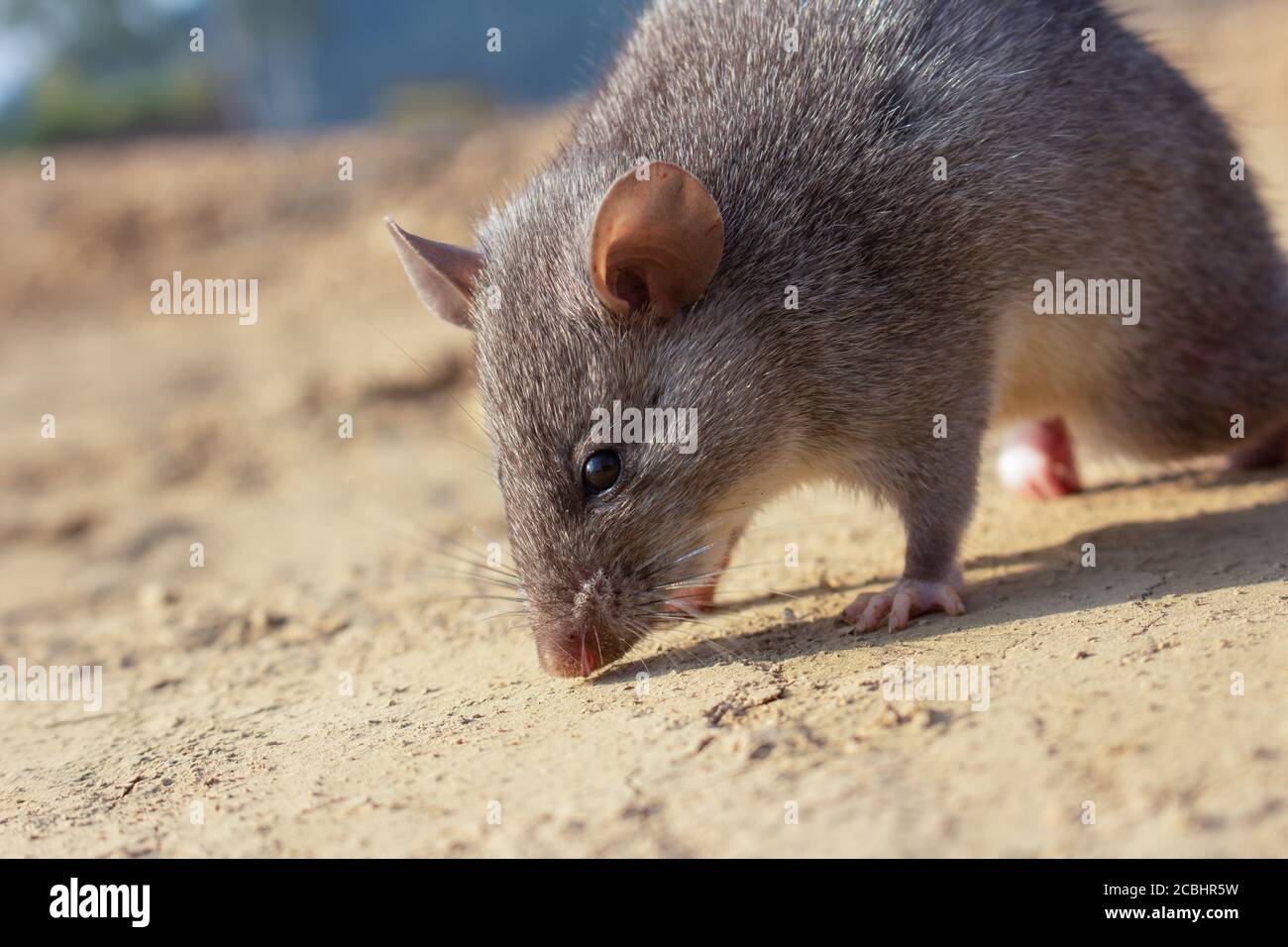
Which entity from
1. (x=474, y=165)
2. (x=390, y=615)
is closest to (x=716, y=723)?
(x=390, y=615)

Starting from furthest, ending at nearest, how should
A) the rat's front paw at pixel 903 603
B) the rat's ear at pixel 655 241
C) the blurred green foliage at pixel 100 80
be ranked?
the blurred green foliage at pixel 100 80 < the rat's front paw at pixel 903 603 < the rat's ear at pixel 655 241

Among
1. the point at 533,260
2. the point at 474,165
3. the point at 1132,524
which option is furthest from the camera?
the point at 474,165

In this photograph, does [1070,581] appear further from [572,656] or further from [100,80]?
[100,80]

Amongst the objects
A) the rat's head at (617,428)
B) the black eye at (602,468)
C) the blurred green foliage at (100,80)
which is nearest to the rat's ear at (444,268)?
the rat's head at (617,428)

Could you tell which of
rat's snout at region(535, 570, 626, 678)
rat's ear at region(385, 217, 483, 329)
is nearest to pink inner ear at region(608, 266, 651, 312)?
rat's ear at region(385, 217, 483, 329)

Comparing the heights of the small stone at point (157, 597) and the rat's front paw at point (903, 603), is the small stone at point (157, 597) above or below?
above

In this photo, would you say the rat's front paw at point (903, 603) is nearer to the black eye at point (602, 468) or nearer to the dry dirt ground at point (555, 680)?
the dry dirt ground at point (555, 680)
